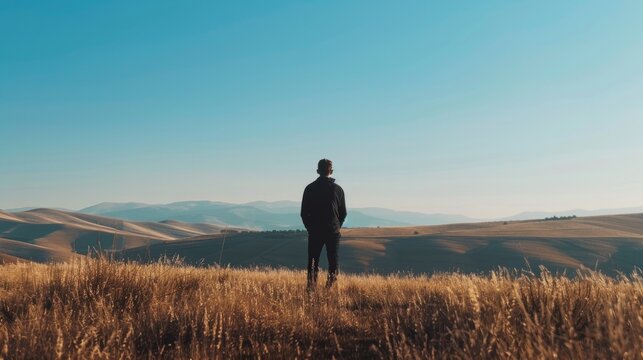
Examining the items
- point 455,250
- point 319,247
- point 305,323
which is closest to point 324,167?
point 319,247

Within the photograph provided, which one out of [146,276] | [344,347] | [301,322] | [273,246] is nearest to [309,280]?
[146,276]

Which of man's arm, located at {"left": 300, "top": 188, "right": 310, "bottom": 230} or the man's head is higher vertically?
the man's head

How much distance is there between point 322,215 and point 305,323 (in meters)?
4.06

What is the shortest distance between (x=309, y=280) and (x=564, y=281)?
423 centimetres

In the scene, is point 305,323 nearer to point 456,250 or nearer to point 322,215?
point 322,215

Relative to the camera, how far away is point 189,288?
6762 millimetres

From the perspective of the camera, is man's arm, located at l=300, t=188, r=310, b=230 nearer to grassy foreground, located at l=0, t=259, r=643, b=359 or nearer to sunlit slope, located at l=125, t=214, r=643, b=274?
grassy foreground, located at l=0, t=259, r=643, b=359

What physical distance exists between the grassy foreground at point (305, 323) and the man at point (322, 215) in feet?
6.89

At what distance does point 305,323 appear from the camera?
4.28 metres

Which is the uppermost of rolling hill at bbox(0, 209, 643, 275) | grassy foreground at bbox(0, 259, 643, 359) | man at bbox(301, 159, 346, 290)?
man at bbox(301, 159, 346, 290)

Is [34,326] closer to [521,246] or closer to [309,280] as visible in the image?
[309,280]

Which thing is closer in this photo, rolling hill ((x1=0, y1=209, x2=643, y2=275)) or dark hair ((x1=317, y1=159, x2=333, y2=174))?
dark hair ((x1=317, y1=159, x2=333, y2=174))

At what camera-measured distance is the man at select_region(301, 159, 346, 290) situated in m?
8.28

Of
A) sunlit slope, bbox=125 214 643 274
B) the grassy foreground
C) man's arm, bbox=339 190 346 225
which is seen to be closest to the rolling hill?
sunlit slope, bbox=125 214 643 274
